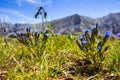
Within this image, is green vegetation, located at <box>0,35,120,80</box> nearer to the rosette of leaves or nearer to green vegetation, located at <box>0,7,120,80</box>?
green vegetation, located at <box>0,7,120,80</box>

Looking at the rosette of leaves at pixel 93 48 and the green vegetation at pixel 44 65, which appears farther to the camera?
the rosette of leaves at pixel 93 48

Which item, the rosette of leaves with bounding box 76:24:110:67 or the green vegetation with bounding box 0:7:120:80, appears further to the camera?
the rosette of leaves with bounding box 76:24:110:67

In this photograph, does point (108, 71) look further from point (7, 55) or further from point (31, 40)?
point (7, 55)

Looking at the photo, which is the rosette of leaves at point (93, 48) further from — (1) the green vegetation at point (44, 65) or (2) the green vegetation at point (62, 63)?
(1) the green vegetation at point (44, 65)

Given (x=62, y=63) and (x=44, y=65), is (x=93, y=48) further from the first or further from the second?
(x=44, y=65)

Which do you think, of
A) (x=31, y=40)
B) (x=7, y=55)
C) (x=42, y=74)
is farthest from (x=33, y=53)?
(x=42, y=74)

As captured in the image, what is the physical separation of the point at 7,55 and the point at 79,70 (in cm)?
158

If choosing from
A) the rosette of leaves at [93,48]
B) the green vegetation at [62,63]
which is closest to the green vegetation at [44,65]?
the green vegetation at [62,63]

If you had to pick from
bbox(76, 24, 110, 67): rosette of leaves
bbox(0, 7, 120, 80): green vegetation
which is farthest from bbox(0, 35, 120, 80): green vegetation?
bbox(76, 24, 110, 67): rosette of leaves

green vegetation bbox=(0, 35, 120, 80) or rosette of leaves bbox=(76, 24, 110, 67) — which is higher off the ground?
rosette of leaves bbox=(76, 24, 110, 67)

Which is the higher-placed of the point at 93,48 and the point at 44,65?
the point at 93,48

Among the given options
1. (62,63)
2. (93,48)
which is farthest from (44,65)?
(93,48)

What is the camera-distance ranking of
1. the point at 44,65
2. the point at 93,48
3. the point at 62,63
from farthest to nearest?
1. the point at 62,63
2. the point at 93,48
3. the point at 44,65

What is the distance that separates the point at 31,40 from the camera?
4457mm
